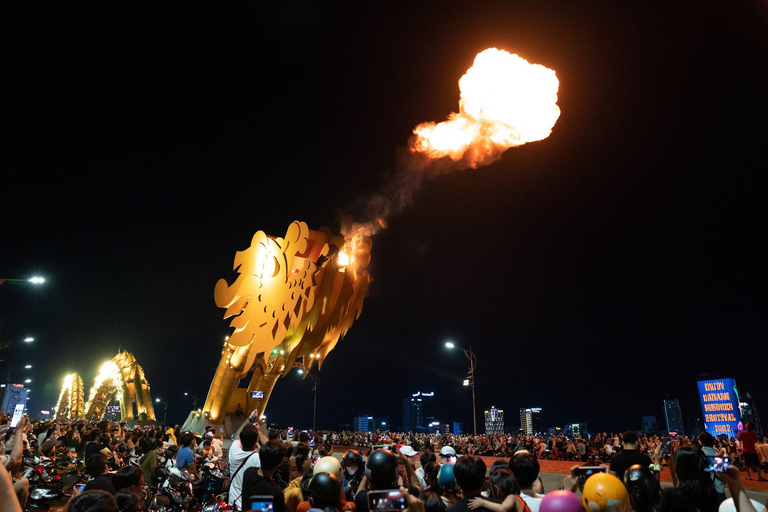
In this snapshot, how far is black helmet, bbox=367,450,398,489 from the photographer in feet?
13.0

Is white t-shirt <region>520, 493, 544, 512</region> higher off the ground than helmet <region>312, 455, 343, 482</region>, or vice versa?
helmet <region>312, 455, 343, 482</region>

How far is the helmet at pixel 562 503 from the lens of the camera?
11.7ft

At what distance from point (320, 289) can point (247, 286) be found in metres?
3.03

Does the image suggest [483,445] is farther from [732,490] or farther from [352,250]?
[732,490]

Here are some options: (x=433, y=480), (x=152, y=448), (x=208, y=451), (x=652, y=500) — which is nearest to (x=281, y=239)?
(x=208, y=451)

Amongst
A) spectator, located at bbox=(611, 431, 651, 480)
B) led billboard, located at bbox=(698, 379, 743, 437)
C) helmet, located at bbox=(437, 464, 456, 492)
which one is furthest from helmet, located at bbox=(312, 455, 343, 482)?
led billboard, located at bbox=(698, 379, 743, 437)

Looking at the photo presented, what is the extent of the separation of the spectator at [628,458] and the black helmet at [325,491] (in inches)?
169

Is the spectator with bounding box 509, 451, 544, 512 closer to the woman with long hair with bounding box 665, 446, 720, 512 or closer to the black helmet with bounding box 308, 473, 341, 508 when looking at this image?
the woman with long hair with bounding box 665, 446, 720, 512

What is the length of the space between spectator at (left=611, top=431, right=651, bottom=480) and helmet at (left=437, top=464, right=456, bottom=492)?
8.83ft

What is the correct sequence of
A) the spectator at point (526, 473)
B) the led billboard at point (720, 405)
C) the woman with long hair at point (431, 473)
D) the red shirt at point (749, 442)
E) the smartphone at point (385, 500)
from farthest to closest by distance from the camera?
the led billboard at point (720, 405) < the red shirt at point (749, 442) < the woman with long hair at point (431, 473) < the spectator at point (526, 473) < the smartphone at point (385, 500)

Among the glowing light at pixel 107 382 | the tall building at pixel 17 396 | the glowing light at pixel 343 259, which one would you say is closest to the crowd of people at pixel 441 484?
the glowing light at pixel 343 259

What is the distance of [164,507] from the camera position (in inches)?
343

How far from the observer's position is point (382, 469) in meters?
3.96

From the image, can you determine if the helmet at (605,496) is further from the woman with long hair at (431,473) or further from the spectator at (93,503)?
the spectator at (93,503)
